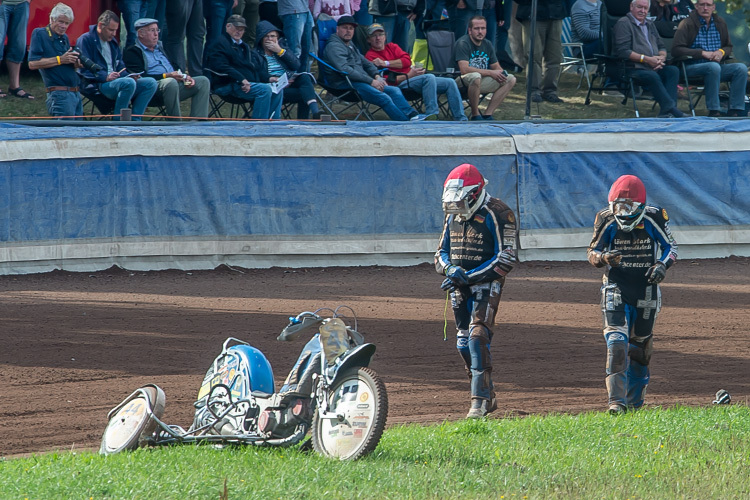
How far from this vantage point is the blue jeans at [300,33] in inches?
631

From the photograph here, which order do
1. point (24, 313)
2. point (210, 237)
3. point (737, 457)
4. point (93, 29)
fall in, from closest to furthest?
point (737, 457), point (24, 313), point (210, 237), point (93, 29)

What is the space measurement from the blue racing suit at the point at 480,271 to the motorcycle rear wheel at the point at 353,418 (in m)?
2.02

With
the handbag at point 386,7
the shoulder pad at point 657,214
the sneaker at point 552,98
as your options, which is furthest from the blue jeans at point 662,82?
the shoulder pad at point 657,214

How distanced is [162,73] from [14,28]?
2635mm

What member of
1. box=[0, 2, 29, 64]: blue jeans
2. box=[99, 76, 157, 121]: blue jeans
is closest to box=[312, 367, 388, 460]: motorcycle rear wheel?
box=[99, 76, 157, 121]: blue jeans

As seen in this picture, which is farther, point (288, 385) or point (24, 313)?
point (24, 313)

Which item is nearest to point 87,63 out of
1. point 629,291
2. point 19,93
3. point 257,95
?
point 19,93

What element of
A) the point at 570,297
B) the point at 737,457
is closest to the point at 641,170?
the point at 570,297

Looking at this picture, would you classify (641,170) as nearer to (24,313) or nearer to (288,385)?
(24,313)

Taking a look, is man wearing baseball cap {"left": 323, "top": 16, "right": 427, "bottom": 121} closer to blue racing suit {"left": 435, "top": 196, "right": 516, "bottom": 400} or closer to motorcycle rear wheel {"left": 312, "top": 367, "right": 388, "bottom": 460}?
blue racing suit {"left": 435, "top": 196, "right": 516, "bottom": 400}

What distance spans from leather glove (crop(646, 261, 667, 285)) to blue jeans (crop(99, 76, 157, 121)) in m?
8.78

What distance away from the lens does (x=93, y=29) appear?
46.0ft

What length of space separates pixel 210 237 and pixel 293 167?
4.76ft

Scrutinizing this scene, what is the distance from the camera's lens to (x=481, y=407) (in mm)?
7277
